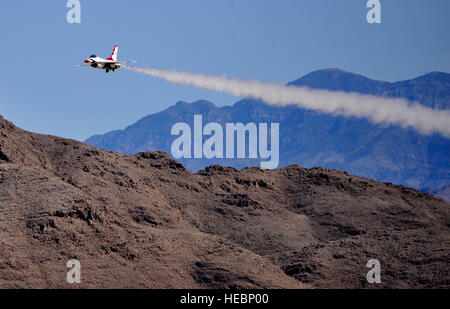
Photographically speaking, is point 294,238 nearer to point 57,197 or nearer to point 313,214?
point 313,214

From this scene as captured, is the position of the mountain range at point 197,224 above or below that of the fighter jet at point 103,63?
below

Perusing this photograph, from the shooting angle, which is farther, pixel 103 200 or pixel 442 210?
pixel 442 210

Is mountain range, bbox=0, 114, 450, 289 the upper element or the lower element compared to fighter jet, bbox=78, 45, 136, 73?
lower

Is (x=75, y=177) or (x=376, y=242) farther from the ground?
(x=75, y=177)

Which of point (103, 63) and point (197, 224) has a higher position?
point (103, 63)

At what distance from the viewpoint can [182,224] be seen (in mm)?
100938

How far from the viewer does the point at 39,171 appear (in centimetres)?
9756
